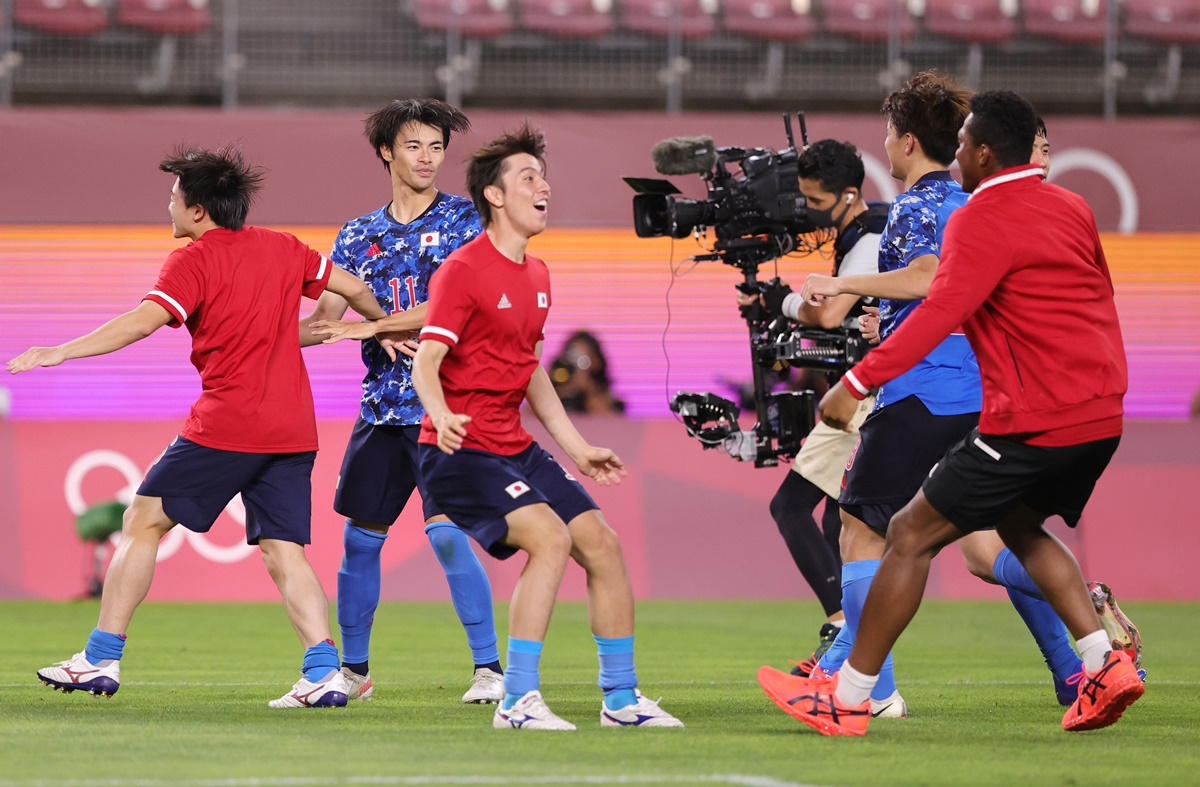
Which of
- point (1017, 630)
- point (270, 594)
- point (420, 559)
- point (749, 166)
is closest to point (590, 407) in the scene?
point (420, 559)

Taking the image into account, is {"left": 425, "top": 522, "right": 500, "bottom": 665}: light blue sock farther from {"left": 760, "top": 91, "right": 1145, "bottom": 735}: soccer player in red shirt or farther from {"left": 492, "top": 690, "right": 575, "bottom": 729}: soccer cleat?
{"left": 760, "top": 91, "right": 1145, "bottom": 735}: soccer player in red shirt

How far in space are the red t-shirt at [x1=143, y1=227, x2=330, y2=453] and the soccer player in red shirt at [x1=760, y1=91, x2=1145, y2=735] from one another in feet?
7.09

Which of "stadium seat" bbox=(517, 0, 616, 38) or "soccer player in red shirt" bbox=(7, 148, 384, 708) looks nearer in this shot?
"soccer player in red shirt" bbox=(7, 148, 384, 708)

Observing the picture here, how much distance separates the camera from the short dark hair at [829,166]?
708 centimetres

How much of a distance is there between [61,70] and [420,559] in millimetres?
5847

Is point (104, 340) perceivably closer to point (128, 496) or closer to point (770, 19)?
point (128, 496)

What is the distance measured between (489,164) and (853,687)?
2148mm

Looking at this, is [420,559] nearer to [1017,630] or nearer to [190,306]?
[1017,630]

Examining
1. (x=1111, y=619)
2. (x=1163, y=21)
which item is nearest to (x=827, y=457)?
(x=1111, y=619)

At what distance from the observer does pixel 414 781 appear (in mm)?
4387

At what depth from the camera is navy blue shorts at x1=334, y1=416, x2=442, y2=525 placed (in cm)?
671

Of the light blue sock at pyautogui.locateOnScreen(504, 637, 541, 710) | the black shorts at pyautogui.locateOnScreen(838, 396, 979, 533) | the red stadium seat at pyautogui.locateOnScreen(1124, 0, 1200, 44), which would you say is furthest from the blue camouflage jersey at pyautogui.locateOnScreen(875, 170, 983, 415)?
the red stadium seat at pyautogui.locateOnScreen(1124, 0, 1200, 44)

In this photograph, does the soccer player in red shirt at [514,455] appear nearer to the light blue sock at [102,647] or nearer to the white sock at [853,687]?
the white sock at [853,687]

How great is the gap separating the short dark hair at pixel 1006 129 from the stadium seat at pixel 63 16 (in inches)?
449
